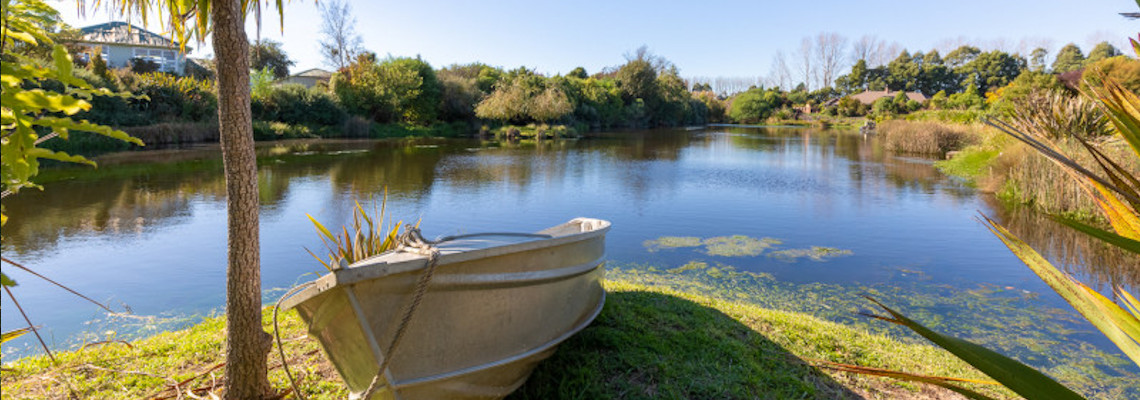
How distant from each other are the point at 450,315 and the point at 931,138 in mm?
23541

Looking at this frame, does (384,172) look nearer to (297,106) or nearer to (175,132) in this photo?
(175,132)

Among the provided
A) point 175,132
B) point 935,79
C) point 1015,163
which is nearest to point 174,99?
point 175,132

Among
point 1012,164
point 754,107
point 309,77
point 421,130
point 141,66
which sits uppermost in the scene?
point 309,77

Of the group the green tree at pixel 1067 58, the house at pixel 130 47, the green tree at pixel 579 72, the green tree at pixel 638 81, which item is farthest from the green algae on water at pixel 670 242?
the green tree at pixel 1067 58

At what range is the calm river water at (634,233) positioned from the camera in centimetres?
513

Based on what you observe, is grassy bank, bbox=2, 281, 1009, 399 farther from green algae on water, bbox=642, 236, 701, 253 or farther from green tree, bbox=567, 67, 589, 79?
green tree, bbox=567, 67, 589, 79

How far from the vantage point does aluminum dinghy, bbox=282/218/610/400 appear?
2.42 metres

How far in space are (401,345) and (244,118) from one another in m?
1.32

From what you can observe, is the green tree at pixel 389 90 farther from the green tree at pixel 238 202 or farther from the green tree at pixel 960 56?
the green tree at pixel 960 56

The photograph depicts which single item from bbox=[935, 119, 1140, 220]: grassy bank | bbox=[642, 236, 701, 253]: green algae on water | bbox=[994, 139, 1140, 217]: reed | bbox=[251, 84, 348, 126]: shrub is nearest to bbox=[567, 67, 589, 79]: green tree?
bbox=[251, 84, 348, 126]: shrub

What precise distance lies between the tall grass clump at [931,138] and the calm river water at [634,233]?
5.98m

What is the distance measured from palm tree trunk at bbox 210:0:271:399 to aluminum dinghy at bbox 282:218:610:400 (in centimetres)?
47

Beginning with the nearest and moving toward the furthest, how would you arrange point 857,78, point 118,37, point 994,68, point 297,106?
point 297,106, point 118,37, point 994,68, point 857,78

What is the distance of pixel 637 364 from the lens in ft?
11.1
